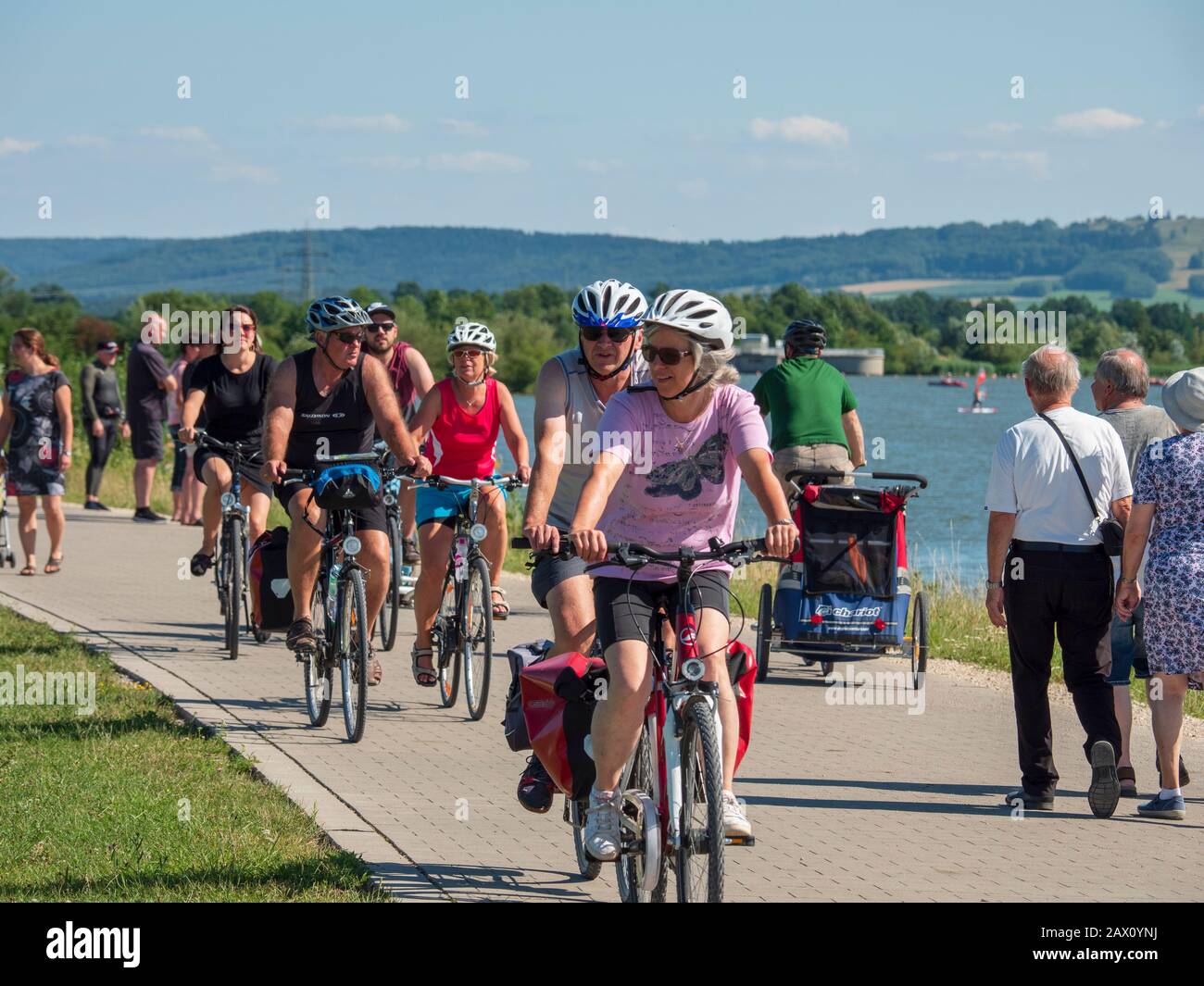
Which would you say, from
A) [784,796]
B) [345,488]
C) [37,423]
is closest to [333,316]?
[345,488]

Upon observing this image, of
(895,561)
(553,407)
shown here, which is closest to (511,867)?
(553,407)

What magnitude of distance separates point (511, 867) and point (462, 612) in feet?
11.1

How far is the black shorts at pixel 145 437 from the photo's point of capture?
21.0 meters

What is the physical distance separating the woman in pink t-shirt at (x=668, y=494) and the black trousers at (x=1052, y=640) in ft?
7.67

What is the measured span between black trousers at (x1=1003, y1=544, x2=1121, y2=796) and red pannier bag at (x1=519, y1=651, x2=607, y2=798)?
98.5 inches

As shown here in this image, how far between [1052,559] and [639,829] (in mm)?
2789

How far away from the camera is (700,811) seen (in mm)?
5391

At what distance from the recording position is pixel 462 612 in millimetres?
9625

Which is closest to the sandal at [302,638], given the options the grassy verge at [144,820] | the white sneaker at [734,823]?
the grassy verge at [144,820]

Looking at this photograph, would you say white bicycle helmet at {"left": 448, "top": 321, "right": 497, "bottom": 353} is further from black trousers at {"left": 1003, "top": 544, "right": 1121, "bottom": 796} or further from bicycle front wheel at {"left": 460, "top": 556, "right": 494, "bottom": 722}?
black trousers at {"left": 1003, "top": 544, "right": 1121, "bottom": 796}

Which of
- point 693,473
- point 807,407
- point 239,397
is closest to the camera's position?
point 693,473

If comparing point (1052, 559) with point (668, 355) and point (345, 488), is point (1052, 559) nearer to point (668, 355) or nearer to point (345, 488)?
point (668, 355)

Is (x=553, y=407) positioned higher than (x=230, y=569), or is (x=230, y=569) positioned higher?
(x=553, y=407)
